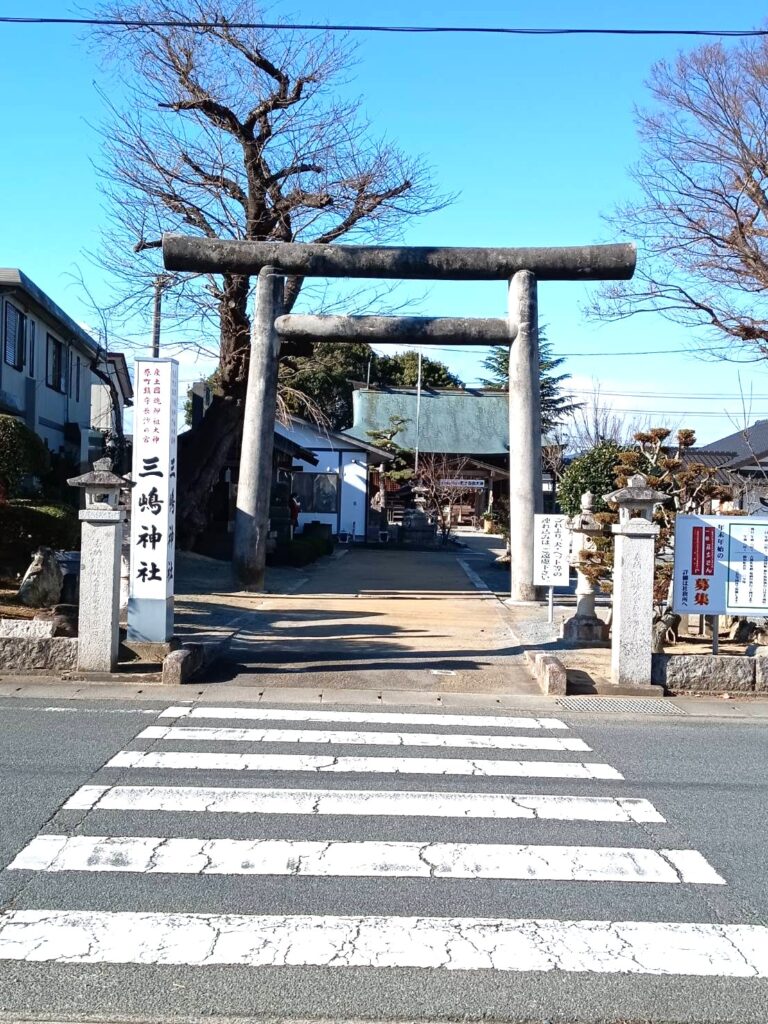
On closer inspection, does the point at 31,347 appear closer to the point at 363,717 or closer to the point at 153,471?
the point at 153,471

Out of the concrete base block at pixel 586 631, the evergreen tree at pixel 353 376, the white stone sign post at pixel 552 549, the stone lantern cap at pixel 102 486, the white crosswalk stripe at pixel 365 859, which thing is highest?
the evergreen tree at pixel 353 376

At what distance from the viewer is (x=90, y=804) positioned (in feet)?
19.6

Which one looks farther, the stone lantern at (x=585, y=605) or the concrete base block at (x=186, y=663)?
the stone lantern at (x=585, y=605)

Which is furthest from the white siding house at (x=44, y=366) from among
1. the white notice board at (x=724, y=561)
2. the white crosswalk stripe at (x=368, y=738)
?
the white notice board at (x=724, y=561)

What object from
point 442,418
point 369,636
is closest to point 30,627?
point 369,636

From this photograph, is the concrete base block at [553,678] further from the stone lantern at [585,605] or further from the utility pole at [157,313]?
the utility pole at [157,313]

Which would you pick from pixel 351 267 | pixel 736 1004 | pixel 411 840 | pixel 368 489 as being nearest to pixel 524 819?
pixel 411 840

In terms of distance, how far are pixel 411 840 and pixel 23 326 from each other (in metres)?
18.7

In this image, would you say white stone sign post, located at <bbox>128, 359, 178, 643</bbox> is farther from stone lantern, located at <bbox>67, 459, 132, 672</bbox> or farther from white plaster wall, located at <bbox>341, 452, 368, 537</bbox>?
white plaster wall, located at <bbox>341, 452, 368, 537</bbox>

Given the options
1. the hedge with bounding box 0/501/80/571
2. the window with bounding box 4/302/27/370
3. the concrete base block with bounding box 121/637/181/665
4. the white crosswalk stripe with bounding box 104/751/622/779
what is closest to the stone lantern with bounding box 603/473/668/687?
the white crosswalk stripe with bounding box 104/751/622/779

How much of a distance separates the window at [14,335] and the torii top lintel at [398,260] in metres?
5.95

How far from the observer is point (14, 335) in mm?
20891

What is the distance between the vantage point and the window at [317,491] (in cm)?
3688

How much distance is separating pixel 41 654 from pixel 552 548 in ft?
24.5
